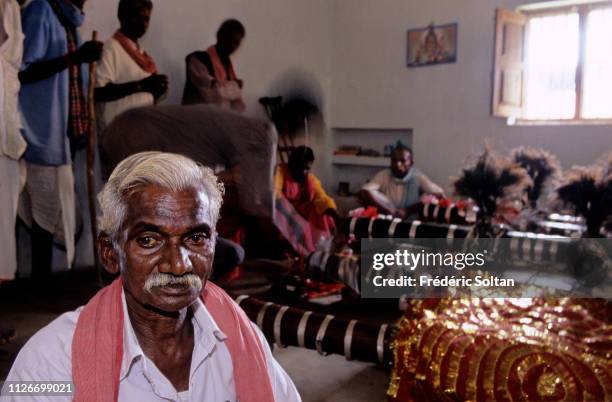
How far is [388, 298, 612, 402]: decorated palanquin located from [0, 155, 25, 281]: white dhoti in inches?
91.0

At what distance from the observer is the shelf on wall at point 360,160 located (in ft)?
23.4

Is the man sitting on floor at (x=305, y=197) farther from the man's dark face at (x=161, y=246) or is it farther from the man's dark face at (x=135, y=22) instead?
the man's dark face at (x=161, y=246)

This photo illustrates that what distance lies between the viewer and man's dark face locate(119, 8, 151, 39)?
426 centimetres

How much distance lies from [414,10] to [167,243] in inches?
255

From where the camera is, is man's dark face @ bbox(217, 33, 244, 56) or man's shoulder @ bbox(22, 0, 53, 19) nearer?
man's shoulder @ bbox(22, 0, 53, 19)

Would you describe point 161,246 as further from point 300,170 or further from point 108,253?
point 300,170

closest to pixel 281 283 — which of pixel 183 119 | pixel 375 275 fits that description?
pixel 375 275

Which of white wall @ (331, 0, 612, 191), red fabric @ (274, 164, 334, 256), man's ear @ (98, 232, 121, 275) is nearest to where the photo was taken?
man's ear @ (98, 232, 121, 275)

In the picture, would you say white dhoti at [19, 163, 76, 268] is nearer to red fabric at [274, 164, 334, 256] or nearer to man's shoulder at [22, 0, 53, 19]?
man's shoulder at [22, 0, 53, 19]

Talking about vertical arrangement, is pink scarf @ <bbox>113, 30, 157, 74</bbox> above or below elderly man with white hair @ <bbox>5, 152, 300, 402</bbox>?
above

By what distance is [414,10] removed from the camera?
271 inches

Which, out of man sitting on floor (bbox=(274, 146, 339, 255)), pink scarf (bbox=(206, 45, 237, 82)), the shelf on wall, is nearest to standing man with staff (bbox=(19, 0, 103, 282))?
pink scarf (bbox=(206, 45, 237, 82))

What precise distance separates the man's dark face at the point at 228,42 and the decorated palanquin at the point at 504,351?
377 centimetres

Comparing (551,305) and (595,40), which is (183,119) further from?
(595,40)
